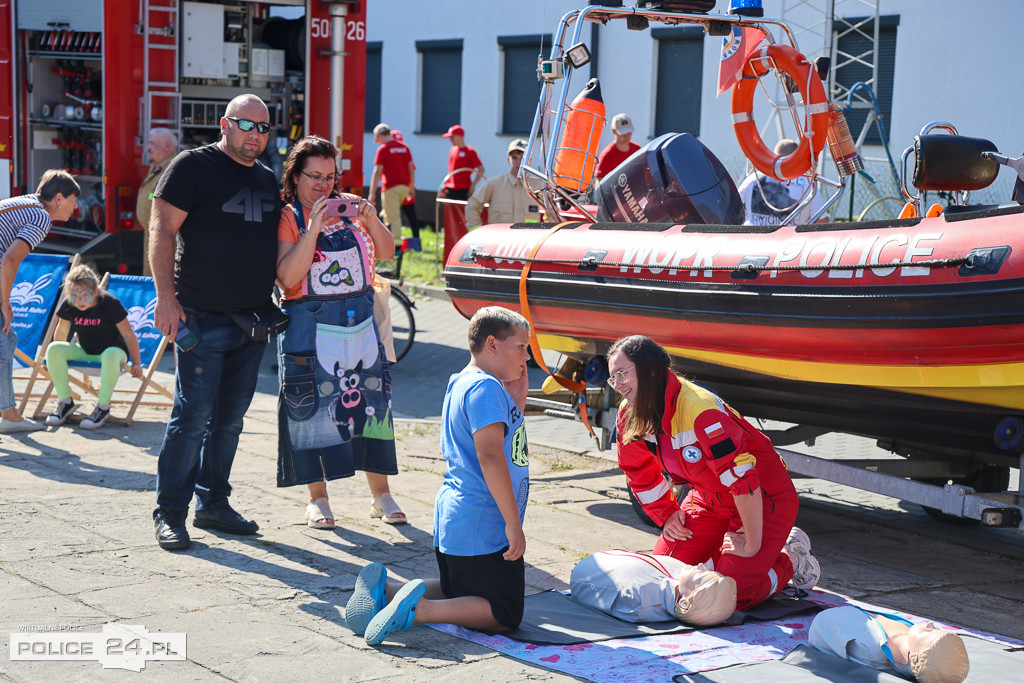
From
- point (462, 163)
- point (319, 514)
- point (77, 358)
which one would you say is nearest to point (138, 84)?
point (77, 358)

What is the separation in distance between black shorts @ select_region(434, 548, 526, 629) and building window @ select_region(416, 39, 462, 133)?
1869 centimetres

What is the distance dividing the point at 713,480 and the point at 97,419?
4.47m

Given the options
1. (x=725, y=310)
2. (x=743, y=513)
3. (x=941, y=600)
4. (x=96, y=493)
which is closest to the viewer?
(x=743, y=513)

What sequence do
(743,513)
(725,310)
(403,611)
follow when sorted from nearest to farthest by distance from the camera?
(403,611) < (743,513) < (725,310)

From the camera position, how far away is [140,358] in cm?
812

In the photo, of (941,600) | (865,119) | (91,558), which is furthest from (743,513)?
(865,119)

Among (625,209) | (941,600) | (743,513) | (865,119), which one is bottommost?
(941,600)

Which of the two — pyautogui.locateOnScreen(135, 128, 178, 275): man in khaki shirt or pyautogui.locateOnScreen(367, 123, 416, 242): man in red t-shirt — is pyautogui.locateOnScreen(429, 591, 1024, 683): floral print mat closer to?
pyautogui.locateOnScreen(135, 128, 178, 275): man in khaki shirt

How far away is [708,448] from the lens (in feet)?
14.9

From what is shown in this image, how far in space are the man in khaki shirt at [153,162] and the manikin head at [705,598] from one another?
6.32 meters

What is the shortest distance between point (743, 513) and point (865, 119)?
13.2 m

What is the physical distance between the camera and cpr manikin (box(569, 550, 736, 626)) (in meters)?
4.43

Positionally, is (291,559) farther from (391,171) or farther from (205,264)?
(391,171)

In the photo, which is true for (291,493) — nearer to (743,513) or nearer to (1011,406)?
(743,513)
